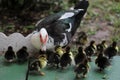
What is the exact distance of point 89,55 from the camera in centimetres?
446

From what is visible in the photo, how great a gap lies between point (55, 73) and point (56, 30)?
566 mm

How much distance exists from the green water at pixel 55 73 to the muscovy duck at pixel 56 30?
1.00 feet

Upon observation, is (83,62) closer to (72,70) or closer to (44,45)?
(72,70)

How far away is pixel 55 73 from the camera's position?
417cm

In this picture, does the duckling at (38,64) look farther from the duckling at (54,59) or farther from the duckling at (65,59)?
the duckling at (65,59)

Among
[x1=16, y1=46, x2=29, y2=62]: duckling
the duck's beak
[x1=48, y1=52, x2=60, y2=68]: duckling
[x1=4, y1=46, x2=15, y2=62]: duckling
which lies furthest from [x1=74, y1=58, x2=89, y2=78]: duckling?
[x1=4, y1=46, x2=15, y2=62]: duckling

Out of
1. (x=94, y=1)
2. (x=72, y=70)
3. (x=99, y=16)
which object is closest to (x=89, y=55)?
(x=72, y=70)

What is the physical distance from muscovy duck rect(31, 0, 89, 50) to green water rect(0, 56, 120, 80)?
1.00ft

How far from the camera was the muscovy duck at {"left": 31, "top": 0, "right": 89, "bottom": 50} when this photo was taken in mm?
4316

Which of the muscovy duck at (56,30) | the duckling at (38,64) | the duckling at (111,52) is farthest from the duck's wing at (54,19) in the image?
the duckling at (111,52)

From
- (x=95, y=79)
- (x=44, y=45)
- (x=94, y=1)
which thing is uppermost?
(x=94, y=1)

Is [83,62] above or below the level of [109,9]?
below

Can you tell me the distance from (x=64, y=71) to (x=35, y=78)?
1.10ft

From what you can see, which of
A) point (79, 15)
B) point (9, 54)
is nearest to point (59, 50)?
point (9, 54)
